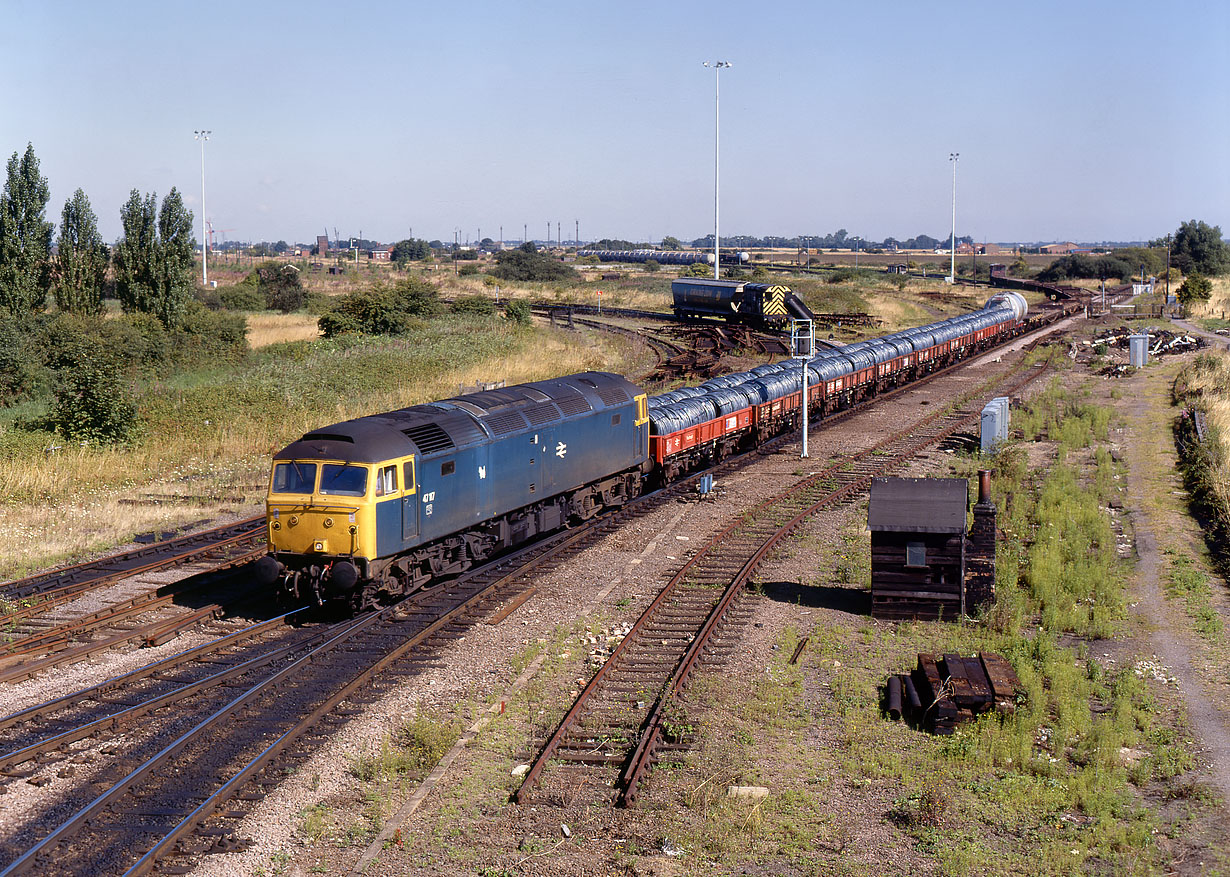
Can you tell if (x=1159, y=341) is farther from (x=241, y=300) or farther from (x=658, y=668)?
(x=241, y=300)

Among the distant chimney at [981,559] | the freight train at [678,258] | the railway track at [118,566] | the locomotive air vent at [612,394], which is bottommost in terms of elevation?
the railway track at [118,566]

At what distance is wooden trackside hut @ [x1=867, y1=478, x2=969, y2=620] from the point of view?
18.3 meters

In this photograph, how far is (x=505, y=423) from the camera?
21.2m

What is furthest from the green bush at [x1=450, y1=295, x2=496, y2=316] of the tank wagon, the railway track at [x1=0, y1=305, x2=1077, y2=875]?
the railway track at [x1=0, y1=305, x2=1077, y2=875]

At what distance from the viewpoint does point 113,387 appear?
32406mm

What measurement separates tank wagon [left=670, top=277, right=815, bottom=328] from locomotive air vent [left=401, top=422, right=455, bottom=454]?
4710 centimetres

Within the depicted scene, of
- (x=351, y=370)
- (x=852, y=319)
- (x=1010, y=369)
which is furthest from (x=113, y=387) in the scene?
(x=852, y=319)

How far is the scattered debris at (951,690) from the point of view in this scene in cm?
1400

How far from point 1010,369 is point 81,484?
45.0 meters

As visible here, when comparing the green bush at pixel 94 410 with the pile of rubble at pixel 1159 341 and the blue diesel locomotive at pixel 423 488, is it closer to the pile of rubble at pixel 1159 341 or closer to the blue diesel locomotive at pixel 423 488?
the blue diesel locomotive at pixel 423 488

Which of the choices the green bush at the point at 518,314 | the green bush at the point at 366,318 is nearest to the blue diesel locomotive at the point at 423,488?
the green bush at the point at 366,318

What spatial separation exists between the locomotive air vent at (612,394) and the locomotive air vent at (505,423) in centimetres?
379

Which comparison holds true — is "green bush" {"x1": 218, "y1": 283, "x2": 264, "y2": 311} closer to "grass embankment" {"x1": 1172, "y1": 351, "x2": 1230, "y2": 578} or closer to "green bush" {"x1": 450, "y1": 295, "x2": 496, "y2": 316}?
"green bush" {"x1": 450, "y1": 295, "x2": 496, "y2": 316}

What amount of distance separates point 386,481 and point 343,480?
2.22 ft
